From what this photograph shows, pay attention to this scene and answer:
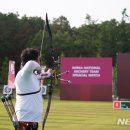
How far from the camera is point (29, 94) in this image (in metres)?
7.65

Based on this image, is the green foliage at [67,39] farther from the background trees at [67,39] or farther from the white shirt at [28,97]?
the white shirt at [28,97]

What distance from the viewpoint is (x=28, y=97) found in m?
7.63

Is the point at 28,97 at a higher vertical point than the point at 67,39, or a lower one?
lower

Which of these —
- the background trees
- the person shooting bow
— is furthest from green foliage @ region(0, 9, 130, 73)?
the person shooting bow

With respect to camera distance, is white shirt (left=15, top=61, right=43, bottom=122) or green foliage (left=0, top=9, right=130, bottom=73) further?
green foliage (left=0, top=9, right=130, bottom=73)

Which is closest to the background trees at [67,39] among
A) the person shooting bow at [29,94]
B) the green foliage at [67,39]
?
the green foliage at [67,39]

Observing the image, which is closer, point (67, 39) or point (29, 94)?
point (29, 94)

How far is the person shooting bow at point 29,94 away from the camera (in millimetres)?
7602

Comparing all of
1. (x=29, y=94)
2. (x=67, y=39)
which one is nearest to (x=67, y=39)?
(x=67, y=39)

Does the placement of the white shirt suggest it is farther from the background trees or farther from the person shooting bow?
the background trees

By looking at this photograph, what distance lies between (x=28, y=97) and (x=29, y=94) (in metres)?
0.05

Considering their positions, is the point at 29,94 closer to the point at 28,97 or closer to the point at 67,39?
the point at 28,97

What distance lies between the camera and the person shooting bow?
7602 mm

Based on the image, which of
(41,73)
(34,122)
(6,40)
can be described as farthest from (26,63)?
(6,40)
